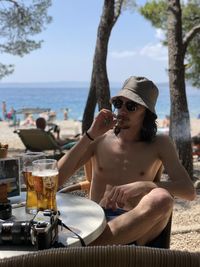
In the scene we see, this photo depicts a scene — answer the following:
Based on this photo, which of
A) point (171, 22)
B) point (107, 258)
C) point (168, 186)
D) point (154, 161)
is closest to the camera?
point (107, 258)

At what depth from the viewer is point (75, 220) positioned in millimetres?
1616

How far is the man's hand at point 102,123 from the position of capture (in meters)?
2.53

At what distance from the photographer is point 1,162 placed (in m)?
1.83

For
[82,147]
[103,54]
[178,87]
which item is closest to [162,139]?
[82,147]

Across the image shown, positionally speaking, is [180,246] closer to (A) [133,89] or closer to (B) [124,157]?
(B) [124,157]

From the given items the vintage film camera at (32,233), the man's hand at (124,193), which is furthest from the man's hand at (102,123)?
the vintage film camera at (32,233)

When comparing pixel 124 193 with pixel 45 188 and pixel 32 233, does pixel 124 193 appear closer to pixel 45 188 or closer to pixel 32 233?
pixel 45 188

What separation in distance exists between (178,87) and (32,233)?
4.99 metres

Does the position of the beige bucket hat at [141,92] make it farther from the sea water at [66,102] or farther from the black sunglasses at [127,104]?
the sea water at [66,102]

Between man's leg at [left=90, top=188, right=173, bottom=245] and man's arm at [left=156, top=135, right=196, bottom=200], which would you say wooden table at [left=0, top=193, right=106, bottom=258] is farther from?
man's arm at [left=156, top=135, right=196, bottom=200]

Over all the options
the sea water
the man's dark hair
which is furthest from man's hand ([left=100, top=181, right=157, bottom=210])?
the sea water

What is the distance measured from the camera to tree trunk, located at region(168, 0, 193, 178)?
594 centimetres

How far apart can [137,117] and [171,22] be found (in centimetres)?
381

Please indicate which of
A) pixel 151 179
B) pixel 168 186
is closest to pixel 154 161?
pixel 151 179
